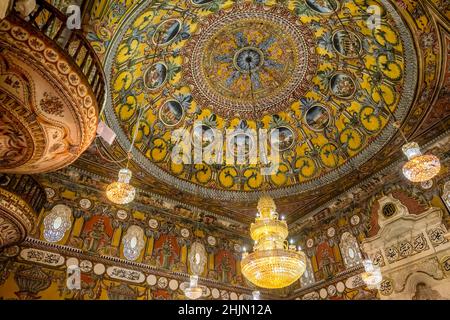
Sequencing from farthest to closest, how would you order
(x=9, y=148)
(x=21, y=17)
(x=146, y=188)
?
1. (x=146, y=188)
2. (x=9, y=148)
3. (x=21, y=17)

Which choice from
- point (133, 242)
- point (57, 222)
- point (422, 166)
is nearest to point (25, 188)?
point (57, 222)

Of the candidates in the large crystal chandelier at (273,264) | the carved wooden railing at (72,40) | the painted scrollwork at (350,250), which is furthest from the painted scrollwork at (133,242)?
the painted scrollwork at (350,250)

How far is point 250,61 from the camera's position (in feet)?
23.7

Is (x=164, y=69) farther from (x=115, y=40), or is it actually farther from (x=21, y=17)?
(x=21, y=17)

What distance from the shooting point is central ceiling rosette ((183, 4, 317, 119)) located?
6484 millimetres

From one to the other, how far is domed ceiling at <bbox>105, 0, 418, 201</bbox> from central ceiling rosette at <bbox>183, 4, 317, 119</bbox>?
0.02 metres

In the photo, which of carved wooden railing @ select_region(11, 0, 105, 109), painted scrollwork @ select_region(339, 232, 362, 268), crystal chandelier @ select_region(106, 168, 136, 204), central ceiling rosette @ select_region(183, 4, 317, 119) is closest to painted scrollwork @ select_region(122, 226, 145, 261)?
crystal chandelier @ select_region(106, 168, 136, 204)

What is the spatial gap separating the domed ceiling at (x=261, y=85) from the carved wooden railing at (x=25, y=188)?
214 cm

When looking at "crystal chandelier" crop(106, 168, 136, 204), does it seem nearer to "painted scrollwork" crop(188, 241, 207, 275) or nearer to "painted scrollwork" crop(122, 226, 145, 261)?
"painted scrollwork" crop(122, 226, 145, 261)

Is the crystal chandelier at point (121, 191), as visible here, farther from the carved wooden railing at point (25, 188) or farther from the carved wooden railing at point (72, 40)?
the carved wooden railing at point (25, 188)

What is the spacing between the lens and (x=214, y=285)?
7445mm

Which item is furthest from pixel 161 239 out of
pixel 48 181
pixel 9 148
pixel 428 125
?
pixel 428 125

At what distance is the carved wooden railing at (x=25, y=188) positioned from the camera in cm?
445

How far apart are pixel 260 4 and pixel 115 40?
2.93 m
